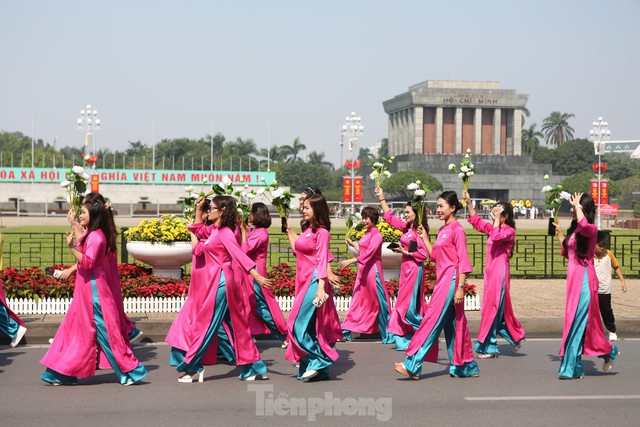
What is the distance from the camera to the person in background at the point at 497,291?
375 inches

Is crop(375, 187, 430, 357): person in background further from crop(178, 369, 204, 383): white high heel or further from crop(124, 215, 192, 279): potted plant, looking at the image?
crop(124, 215, 192, 279): potted plant

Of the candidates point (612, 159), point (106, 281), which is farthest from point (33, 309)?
point (612, 159)

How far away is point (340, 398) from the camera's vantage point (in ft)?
23.9

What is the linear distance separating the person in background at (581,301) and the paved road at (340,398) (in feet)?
0.77

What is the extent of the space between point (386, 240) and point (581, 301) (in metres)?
5.95

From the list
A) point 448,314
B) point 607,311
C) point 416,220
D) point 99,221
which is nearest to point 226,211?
point 99,221

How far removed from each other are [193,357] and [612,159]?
13085 centimetres

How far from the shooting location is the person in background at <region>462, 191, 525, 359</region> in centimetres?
952

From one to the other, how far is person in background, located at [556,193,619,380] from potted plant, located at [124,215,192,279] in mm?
6572

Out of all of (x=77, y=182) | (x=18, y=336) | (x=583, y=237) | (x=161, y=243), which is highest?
(x=77, y=182)

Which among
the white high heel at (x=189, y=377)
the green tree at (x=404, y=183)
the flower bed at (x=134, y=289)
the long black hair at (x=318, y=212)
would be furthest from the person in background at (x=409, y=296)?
the green tree at (x=404, y=183)

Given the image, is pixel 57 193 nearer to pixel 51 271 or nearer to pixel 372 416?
pixel 51 271
